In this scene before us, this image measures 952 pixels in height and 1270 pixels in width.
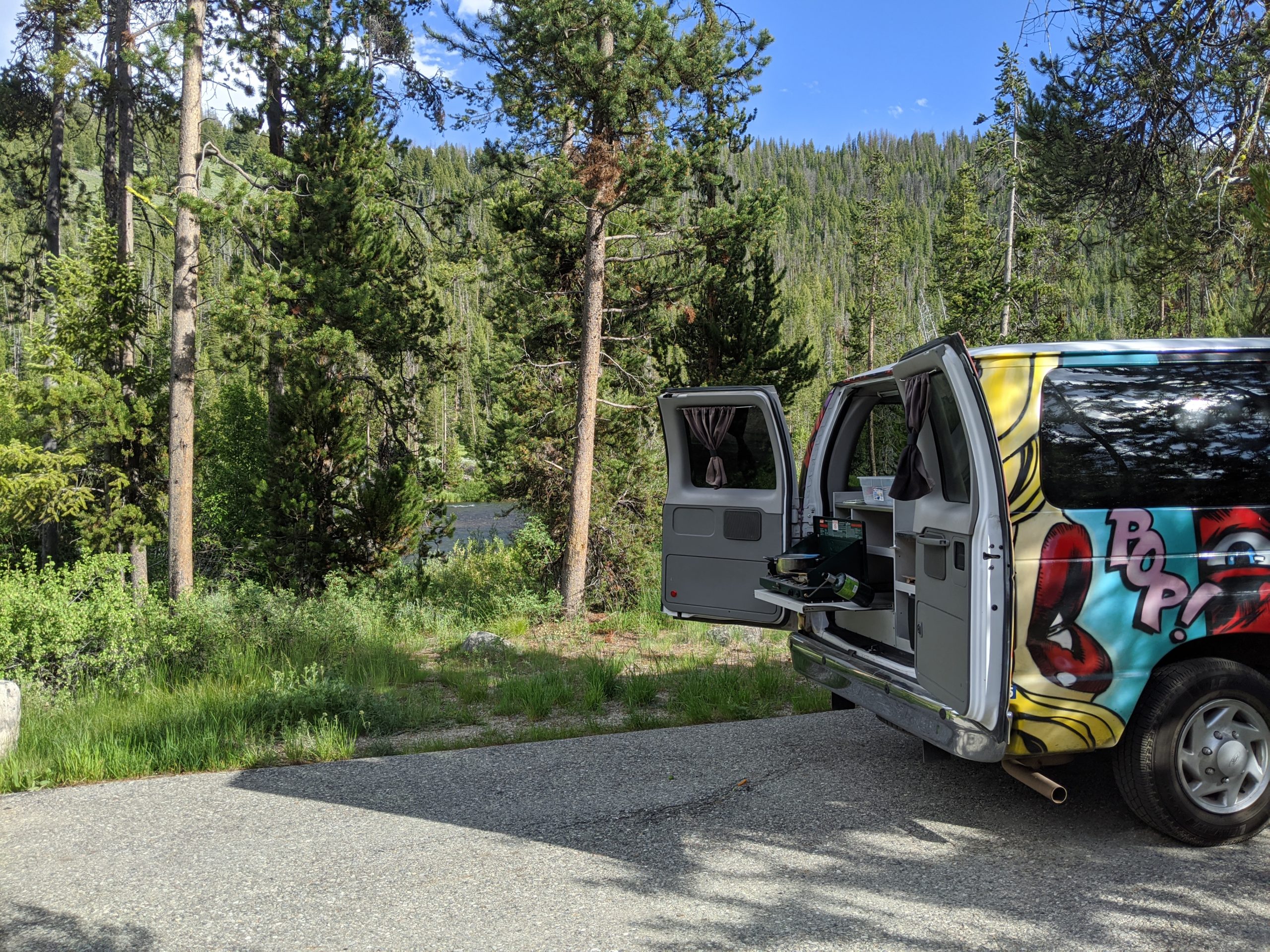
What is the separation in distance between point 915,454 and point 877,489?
975mm

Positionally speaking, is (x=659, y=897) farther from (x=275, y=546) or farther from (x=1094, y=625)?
(x=275, y=546)

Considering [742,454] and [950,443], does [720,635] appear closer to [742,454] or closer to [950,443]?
[742,454]

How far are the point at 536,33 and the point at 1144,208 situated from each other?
25.7 ft

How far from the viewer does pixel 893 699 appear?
13.8 ft

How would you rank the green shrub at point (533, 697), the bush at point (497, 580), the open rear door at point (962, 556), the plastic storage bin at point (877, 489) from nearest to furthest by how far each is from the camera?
the open rear door at point (962, 556), the plastic storage bin at point (877, 489), the green shrub at point (533, 697), the bush at point (497, 580)

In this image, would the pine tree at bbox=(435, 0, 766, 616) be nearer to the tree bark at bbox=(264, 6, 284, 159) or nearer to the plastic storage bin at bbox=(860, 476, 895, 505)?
the tree bark at bbox=(264, 6, 284, 159)

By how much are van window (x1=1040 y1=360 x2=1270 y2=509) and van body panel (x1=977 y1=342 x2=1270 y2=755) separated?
31mm

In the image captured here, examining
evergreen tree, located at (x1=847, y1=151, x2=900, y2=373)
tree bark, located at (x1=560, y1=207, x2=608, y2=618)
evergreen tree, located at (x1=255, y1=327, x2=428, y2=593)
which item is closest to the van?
tree bark, located at (x1=560, y1=207, x2=608, y2=618)

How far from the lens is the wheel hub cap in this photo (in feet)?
12.7

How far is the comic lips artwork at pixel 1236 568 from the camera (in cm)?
389

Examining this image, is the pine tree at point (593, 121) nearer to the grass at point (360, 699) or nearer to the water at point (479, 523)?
the grass at point (360, 699)

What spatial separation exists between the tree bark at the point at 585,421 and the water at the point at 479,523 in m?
9.11

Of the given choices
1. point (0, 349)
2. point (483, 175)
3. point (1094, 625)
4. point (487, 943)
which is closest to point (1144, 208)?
point (1094, 625)

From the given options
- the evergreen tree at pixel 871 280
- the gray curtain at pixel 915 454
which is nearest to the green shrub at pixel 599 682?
the gray curtain at pixel 915 454
